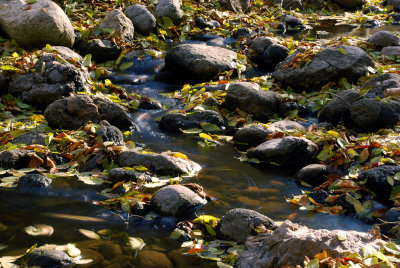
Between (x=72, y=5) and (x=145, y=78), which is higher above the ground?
(x=72, y=5)

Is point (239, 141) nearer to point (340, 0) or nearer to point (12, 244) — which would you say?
point (12, 244)

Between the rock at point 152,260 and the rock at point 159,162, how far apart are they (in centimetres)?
171

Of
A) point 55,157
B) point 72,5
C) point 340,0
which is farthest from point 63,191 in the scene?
point 340,0

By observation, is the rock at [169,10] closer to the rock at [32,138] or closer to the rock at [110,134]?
the rock at [110,134]

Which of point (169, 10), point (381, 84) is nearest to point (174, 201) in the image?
point (381, 84)

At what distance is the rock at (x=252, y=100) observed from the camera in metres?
7.95

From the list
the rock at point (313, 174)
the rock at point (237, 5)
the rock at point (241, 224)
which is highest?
the rock at point (241, 224)

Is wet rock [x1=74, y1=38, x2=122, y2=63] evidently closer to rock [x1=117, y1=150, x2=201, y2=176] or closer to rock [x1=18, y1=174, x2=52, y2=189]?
rock [x1=117, y1=150, x2=201, y2=176]

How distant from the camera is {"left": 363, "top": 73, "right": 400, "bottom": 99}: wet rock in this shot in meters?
7.50

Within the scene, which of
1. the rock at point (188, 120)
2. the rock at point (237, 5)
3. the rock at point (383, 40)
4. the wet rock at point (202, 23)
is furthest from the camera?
the rock at point (237, 5)

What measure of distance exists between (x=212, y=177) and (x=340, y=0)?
14212mm

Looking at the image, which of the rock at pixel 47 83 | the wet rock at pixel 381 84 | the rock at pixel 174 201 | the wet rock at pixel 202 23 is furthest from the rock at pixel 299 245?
the wet rock at pixel 202 23

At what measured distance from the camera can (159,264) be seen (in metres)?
4.07

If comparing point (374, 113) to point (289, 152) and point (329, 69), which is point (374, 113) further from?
point (329, 69)
